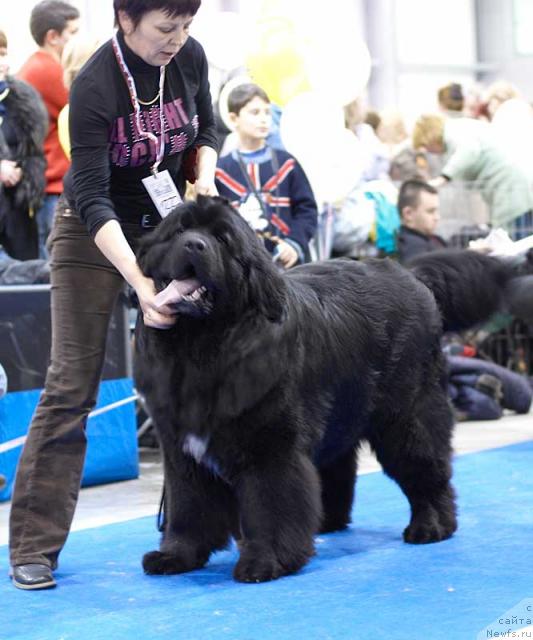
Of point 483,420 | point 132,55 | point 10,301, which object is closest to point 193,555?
point 132,55

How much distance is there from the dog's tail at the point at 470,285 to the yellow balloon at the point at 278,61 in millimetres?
3346

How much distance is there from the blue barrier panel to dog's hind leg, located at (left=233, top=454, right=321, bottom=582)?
208 centimetres

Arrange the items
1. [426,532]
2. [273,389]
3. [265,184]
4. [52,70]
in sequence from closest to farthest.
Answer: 1. [273,389]
2. [426,532]
3. [265,184]
4. [52,70]

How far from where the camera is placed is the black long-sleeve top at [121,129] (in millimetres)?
3258

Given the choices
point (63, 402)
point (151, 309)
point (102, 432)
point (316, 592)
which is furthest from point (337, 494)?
point (102, 432)

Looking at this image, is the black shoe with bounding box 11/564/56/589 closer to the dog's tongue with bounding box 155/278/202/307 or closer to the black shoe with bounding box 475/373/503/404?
the dog's tongue with bounding box 155/278/202/307

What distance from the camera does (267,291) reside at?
321 centimetres

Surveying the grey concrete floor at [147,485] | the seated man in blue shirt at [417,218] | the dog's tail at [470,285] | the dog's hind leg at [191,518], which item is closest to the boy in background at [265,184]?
the grey concrete floor at [147,485]

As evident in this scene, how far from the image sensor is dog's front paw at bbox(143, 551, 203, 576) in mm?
3480

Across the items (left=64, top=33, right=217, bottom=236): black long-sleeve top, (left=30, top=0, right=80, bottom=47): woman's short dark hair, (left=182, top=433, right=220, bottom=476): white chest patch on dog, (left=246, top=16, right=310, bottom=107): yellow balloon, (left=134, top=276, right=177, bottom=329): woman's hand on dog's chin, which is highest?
(left=30, top=0, right=80, bottom=47): woman's short dark hair

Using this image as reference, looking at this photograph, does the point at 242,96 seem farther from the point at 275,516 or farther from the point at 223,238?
the point at 275,516

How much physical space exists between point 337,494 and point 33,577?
1.22m

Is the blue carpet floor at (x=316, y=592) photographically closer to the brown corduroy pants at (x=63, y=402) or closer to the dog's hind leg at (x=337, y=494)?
the dog's hind leg at (x=337, y=494)

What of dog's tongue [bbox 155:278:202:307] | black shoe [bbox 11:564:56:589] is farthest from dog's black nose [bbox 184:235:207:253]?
black shoe [bbox 11:564:56:589]
